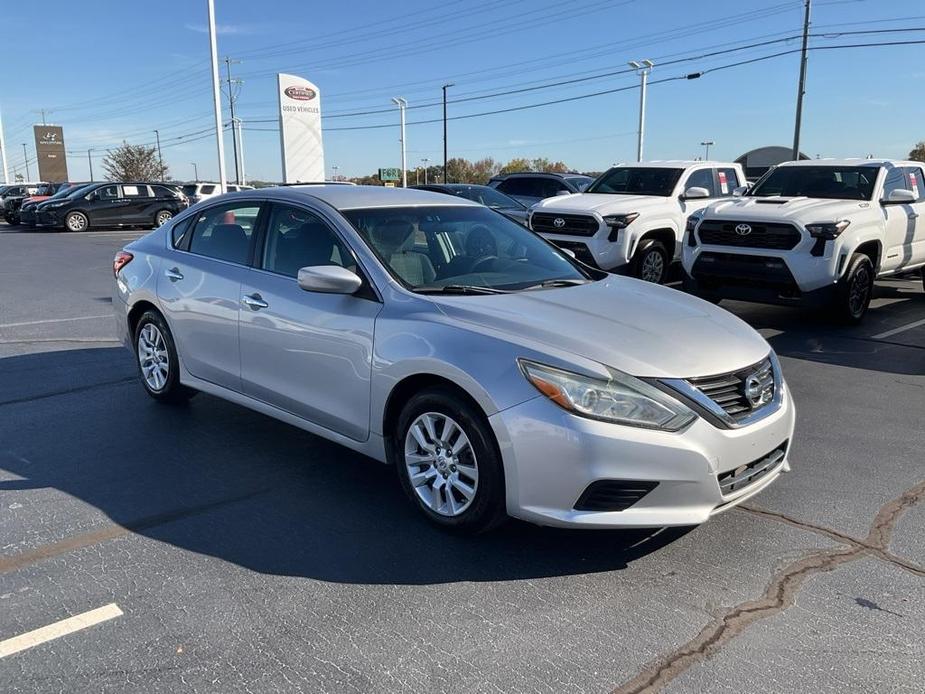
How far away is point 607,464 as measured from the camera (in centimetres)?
317

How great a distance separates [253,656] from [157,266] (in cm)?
360

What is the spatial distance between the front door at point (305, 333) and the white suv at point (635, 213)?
6.41m

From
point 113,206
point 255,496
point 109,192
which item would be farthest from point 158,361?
point 109,192

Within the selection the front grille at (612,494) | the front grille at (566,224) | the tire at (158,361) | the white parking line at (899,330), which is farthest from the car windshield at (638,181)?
the front grille at (612,494)

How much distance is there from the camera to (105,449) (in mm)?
4879

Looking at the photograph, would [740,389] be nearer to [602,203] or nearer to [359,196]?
[359,196]

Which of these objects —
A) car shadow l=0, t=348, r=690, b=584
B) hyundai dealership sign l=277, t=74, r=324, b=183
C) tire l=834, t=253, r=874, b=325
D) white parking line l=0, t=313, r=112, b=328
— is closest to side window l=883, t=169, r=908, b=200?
tire l=834, t=253, r=874, b=325

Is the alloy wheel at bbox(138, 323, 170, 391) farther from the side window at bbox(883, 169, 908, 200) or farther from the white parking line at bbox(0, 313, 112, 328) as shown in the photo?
the side window at bbox(883, 169, 908, 200)

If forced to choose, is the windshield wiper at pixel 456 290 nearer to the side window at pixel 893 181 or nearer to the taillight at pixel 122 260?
the taillight at pixel 122 260

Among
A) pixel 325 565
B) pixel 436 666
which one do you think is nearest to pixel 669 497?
pixel 436 666

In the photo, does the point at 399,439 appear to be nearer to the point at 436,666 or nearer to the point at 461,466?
the point at 461,466

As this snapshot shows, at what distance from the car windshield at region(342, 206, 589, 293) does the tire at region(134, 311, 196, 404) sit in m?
1.98

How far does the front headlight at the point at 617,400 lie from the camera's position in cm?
321

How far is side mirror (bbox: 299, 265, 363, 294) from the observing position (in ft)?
12.9
